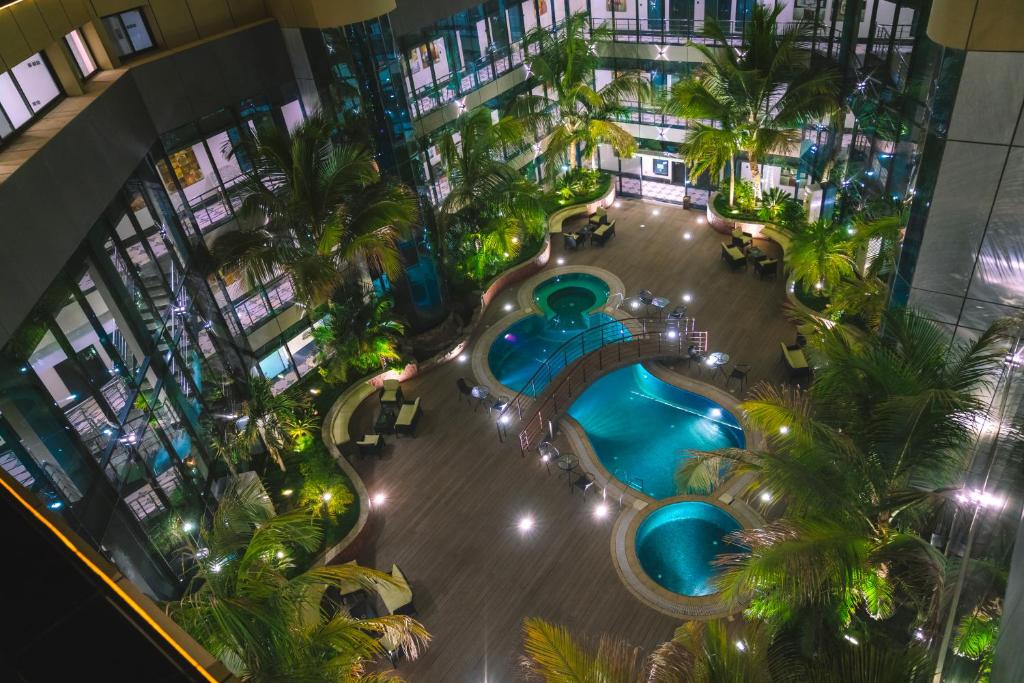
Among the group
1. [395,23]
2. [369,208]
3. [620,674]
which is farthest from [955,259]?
[395,23]

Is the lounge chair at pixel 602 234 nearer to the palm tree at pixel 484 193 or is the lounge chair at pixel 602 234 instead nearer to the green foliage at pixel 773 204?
the palm tree at pixel 484 193

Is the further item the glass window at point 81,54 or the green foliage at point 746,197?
the green foliage at point 746,197

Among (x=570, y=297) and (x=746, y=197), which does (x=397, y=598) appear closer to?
(x=570, y=297)

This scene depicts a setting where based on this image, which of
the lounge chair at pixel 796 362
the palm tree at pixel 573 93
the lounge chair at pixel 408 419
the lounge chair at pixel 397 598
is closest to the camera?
the lounge chair at pixel 397 598

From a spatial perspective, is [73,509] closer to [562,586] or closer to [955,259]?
[562,586]

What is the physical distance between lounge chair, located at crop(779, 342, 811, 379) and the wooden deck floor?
0.40m

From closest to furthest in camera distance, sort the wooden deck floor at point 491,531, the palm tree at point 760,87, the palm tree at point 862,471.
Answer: the palm tree at point 862,471 < the wooden deck floor at point 491,531 < the palm tree at point 760,87

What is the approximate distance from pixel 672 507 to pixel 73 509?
1006 centimetres

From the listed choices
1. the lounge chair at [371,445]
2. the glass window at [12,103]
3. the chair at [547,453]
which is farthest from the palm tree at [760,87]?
the glass window at [12,103]

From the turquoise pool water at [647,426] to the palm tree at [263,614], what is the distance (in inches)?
319

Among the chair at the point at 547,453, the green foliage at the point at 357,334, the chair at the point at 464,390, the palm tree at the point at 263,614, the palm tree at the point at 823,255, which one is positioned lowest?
the chair at the point at 547,453

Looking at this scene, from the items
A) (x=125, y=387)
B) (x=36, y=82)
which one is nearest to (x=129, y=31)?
(x=36, y=82)

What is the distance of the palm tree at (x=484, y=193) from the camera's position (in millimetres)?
17297

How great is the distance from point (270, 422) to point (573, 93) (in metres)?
13.3
